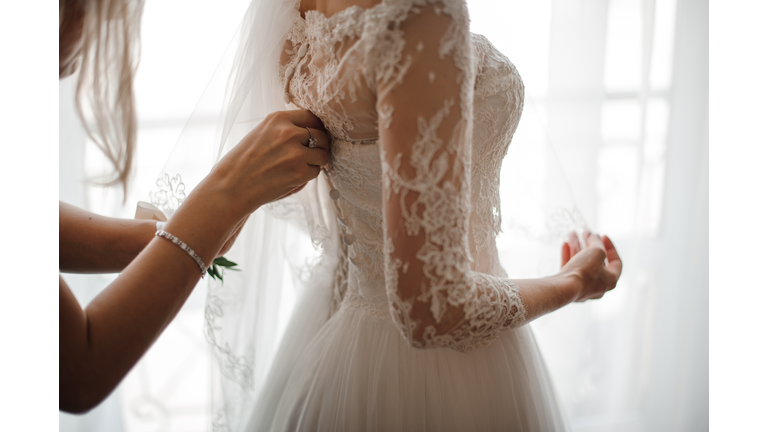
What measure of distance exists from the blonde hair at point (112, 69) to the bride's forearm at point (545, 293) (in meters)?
0.77

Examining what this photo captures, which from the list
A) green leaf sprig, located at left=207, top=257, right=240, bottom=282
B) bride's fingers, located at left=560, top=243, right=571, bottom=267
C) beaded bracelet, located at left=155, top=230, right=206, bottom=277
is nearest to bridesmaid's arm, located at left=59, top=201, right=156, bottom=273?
green leaf sprig, located at left=207, top=257, right=240, bottom=282

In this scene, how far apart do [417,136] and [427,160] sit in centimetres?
3

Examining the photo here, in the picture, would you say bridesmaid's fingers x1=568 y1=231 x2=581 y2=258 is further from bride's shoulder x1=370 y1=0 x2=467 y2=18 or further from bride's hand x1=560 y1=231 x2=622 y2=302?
bride's shoulder x1=370 y1=0 x2=467 y2=18

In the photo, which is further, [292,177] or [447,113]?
[292,177]

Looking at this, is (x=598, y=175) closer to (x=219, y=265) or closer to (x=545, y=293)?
(x=545, y=293)

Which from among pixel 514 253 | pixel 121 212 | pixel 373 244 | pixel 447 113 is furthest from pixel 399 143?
pixel 121 212

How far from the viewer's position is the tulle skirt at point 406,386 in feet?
2.53

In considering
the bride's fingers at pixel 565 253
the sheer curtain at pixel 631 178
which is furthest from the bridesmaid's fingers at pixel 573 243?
the sheer curtain at pixel 631 178

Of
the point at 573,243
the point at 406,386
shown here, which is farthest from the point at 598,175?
the point at 406,386

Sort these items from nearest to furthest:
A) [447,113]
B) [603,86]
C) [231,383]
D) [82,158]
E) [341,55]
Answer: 1. [447,113]
2. [341,55]
3. [231,383]
4. [82,158]
5. [603,86]

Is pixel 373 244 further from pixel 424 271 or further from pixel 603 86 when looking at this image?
pixel 603 86
